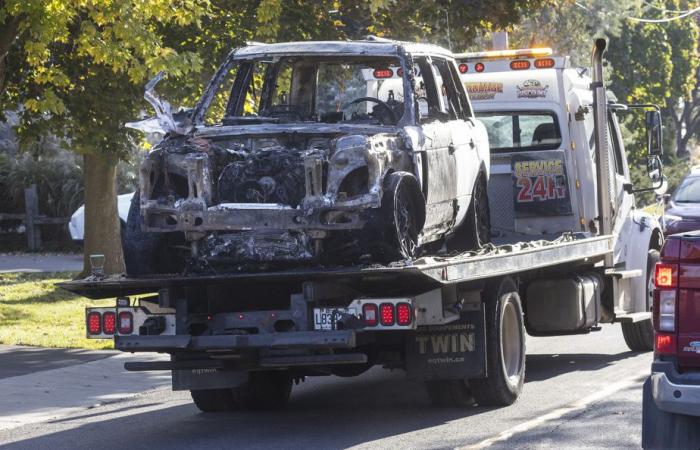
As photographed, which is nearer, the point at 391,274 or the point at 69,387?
the point at 391,274

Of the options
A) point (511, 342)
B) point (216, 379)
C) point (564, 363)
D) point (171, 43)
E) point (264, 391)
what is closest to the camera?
point (216, 379)

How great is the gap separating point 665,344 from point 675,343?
6 centimetres

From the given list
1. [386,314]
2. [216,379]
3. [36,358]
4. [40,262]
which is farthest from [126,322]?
[40,262]

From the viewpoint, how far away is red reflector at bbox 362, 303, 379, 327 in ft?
29.8

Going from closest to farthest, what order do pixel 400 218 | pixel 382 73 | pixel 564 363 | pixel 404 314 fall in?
pixel 404 314
pixel 400 218
pixel 564 363
pixel 382 73

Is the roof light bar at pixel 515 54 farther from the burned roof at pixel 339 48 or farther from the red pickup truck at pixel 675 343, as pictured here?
the red pickup truck at pixel 675 343

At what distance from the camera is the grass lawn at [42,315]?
630 inches

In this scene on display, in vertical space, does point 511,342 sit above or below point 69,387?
above

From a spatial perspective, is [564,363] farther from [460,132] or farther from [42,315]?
[42,315]

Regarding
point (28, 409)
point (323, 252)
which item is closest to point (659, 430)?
point (323, 252)

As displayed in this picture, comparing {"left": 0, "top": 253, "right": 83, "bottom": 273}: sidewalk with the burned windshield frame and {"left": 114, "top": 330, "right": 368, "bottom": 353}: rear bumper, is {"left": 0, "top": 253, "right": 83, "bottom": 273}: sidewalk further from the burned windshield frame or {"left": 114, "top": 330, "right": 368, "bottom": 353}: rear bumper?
{"left": 114, "top": 330, "right": 368, "bottom": 353}: rear bumper

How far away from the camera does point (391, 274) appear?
28.9ft

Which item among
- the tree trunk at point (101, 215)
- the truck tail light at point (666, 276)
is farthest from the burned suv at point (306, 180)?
the tree trunk at point (101, 215)

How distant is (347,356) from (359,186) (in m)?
1.12
